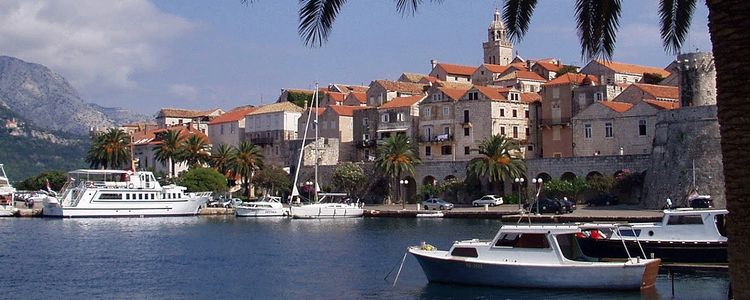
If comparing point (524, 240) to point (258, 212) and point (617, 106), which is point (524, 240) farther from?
point (258, 212)

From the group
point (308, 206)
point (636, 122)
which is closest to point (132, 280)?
point (308, 206)

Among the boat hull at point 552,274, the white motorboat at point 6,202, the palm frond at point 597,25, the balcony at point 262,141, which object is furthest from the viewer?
the balcony at point 262,141

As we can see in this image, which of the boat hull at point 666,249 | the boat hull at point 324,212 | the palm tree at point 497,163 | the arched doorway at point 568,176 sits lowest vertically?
the boat hull at point 666,249

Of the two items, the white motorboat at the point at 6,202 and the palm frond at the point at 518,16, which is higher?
the palm frond at the point at 518,16

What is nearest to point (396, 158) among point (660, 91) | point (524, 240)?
point (660, 91)

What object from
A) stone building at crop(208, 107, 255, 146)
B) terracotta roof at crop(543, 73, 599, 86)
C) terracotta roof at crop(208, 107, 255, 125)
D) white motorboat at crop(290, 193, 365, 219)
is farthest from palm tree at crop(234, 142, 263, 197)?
terracotta roof at crop(543, 73, 599, 86)

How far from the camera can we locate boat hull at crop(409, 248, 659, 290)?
27828mm

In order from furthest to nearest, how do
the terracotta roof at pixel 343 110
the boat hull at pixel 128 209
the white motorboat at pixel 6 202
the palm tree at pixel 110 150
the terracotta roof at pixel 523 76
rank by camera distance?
1. the palm tree at pixel 110 150
2. the terracotta roof at pixel 343 110
3. the terracotta roof at pixel 523 76
4. the white motorboat at pixel 6 202
5. the boat hull at pixel 128 209

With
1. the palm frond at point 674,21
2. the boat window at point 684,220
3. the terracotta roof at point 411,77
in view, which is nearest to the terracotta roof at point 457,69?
the terracotta roof at point 411,77

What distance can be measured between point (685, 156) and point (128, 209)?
144 ft

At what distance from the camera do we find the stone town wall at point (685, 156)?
5759 centimetres

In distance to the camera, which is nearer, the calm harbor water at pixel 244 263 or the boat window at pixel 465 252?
the boat window at pixel 465 252

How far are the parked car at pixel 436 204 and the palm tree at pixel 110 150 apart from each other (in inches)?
1442

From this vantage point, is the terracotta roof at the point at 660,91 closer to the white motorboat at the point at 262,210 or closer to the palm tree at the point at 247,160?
the white motorboat at the point at 262,210
